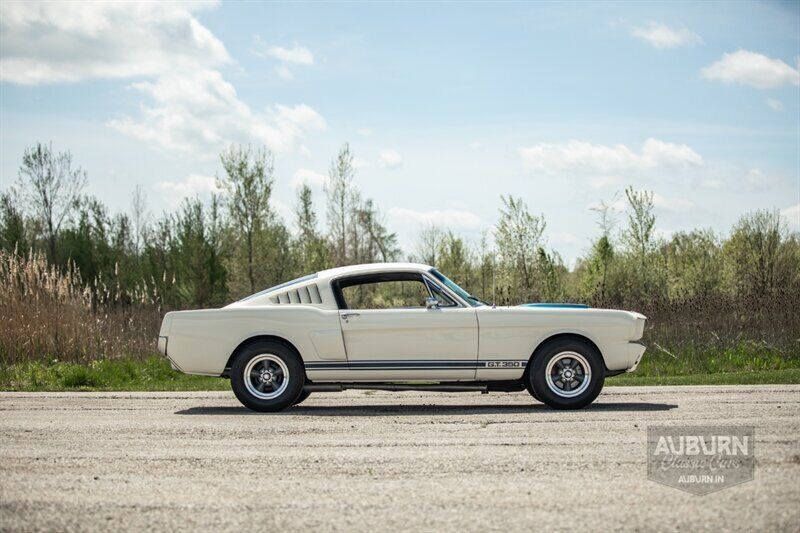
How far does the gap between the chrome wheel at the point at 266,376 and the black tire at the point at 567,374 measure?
2941 mm

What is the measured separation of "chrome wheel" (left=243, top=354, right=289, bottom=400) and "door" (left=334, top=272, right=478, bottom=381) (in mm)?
829

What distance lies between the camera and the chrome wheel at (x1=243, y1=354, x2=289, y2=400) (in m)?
10.8

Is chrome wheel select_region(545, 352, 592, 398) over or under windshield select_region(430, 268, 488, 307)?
under

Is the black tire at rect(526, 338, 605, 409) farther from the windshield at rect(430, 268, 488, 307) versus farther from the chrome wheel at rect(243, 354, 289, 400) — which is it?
the chrome wheel at rect(243, 354, 289, 400)

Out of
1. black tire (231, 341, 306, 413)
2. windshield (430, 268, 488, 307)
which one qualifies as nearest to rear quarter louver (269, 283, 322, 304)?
black tire (231, 341, 306, 413)

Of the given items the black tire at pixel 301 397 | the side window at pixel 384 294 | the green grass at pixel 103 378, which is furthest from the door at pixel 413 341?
the green grass at pixel 103 378

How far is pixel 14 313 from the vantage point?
1816cm

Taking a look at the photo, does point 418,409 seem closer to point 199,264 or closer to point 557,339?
point 557,339

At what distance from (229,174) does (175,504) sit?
33598mm

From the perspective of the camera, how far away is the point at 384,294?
14656 millimetres

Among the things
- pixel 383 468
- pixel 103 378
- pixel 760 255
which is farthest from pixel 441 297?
pixel 760 255

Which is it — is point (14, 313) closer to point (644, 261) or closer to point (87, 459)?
point (87, 459)

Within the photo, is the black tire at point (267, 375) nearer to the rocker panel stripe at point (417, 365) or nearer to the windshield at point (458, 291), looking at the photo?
the rocker panel stripe at point (417, 365)

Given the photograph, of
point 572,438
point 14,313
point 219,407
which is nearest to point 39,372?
point 14,313
